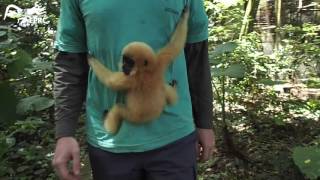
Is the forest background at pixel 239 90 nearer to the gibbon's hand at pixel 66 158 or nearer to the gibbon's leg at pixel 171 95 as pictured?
the gibbon's hand at pixel 66 158

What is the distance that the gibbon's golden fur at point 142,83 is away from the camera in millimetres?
1443

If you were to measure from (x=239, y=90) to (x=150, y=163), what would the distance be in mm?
3098

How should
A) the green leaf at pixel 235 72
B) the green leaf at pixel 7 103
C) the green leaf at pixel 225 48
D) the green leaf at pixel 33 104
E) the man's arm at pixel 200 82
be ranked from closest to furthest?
the man's arm at pixel 200 82, the green leaf at pixel 7 103, the green leaf at pixel 33 104, the green leaf at pixel 235 72, the green leaf at pixel 225 48

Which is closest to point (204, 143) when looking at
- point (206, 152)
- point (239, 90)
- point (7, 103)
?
point (206, 152)

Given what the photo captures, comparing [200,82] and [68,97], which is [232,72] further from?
[68,97]

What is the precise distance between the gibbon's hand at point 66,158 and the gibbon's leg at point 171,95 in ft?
0.97

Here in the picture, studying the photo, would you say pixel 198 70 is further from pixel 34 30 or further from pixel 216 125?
pixel 34 30

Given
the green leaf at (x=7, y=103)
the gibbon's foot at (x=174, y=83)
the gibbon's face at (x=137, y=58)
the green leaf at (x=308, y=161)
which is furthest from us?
the green leaf at (x=308, y=161)

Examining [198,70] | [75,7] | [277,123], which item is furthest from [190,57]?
[277,123]

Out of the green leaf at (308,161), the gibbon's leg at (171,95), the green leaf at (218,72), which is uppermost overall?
the gibbon's leg at (171,95)

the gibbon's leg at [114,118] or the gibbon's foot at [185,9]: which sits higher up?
the gibbon's foot at [185,9]

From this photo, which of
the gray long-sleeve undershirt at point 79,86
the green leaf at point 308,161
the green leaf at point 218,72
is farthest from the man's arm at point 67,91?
the green leaf at point 218,72

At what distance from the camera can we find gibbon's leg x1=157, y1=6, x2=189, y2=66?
146 cm
